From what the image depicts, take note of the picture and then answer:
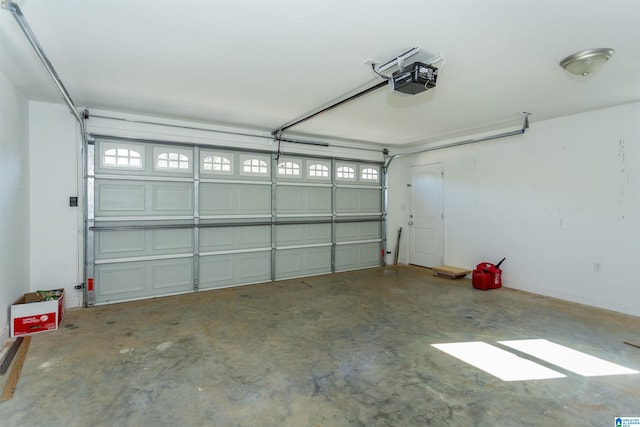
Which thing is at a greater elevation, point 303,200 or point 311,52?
point 311,52

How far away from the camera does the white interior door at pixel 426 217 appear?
244 inches

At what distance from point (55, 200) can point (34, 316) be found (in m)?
1.46

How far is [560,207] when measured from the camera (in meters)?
4.39

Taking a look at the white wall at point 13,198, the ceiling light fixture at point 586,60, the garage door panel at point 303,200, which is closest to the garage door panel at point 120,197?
the white wall at point 13,198

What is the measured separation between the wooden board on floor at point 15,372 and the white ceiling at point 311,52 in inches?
102

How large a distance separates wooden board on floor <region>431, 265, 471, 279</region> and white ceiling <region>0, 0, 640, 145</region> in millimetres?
2786

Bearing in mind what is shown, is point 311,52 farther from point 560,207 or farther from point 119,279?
point 560,207

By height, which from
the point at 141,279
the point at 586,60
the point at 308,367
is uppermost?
the point at 586,60

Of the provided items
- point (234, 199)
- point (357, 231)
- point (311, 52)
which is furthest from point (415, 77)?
point (357, 231)

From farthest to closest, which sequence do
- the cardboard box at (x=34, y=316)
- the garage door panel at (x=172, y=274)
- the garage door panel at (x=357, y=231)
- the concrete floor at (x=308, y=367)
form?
the garage door panel at (x=357, y=231), the garage door panel at (x=172, y=274), the cardboard box at (x=34, y=316), the concrete floor at (x=308, y=367)

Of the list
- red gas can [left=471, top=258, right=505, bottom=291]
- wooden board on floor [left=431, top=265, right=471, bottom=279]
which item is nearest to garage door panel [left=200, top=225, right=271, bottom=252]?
wooden board on floor [left=431, top=265, right=471, bottom=279]

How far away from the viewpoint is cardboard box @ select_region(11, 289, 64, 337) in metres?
3.01

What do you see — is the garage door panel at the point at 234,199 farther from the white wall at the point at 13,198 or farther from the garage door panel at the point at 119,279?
the white wall at the point at 13,198

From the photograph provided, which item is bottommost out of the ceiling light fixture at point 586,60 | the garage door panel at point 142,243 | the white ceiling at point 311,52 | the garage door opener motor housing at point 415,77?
the garage door panel at point 142,243
